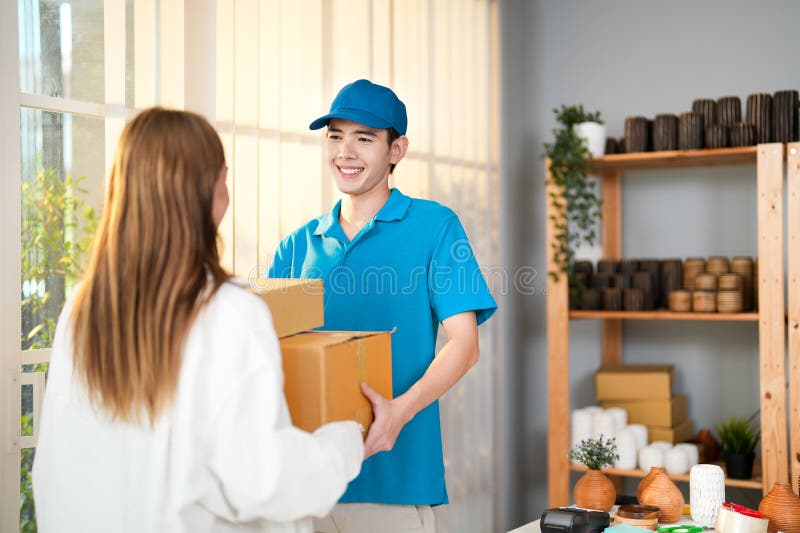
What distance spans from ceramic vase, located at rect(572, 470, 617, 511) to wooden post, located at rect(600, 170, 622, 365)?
1688 millimetres

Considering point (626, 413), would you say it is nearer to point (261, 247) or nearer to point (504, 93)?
point (504, 93)

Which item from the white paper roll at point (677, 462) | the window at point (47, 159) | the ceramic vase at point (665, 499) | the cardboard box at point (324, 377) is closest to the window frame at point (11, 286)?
the window at point (47, 159)

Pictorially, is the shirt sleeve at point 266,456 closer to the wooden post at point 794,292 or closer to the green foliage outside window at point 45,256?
the green foliage outside window at point 45,256

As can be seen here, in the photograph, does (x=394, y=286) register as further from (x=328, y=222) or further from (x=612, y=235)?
(x=612, y=235)

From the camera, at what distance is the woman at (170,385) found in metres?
1.07

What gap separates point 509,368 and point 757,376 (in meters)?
1.06

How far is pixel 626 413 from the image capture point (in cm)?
336

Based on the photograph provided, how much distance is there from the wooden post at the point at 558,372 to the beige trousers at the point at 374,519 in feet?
5.61

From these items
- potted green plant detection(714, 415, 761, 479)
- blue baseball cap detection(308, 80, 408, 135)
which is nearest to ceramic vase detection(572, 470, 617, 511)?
blue baseball cap detection(308, 80, 408, 135)

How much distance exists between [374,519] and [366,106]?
881 millimetres

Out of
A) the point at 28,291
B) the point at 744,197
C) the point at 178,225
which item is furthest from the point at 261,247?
the point at 744,197

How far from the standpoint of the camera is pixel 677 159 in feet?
10.8

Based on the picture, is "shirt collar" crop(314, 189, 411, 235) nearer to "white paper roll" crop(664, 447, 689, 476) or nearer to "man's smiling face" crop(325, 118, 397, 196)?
"man's smiling face" crop(325, 118, 397, 196)

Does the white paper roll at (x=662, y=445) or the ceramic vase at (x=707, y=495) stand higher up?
the ceramic vase at (x=707, y=495)
